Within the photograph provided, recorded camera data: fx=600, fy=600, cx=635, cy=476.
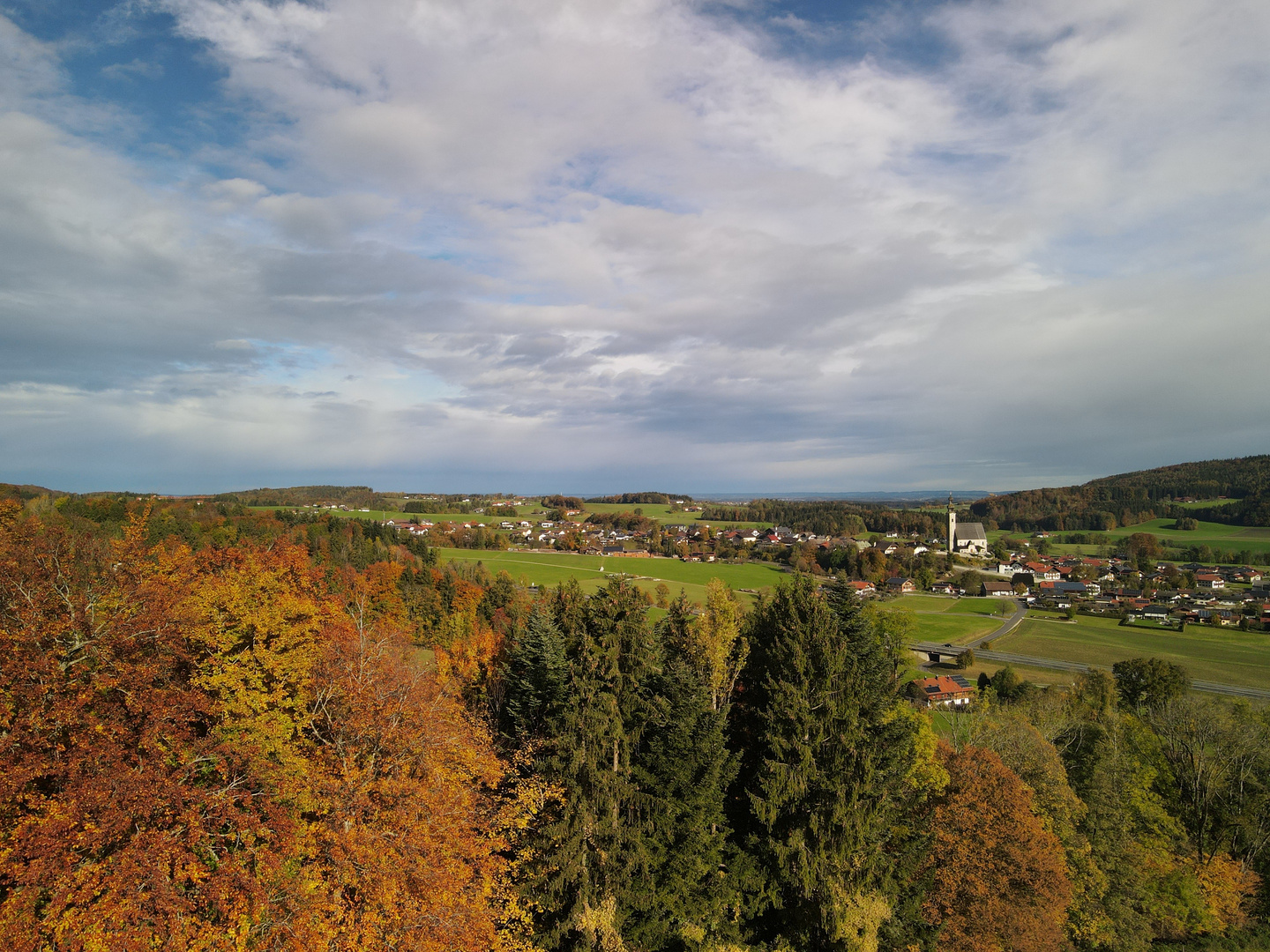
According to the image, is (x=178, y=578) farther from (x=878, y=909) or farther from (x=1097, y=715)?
(x=1097, y=715)

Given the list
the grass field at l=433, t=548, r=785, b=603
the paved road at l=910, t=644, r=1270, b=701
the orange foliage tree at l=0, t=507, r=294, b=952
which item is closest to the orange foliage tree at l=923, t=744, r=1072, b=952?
the orange foliage tree at l=0, t=507, r=294, b=952

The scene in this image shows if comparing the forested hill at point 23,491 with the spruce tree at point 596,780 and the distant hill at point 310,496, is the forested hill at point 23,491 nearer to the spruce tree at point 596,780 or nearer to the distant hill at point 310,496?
→ the distant hill at point 310,496

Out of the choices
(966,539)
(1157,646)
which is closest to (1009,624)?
(1157,646)

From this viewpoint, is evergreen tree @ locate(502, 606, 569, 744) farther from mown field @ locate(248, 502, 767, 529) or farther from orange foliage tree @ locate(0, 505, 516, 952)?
mown field @ locate(248, 502, 767, 529)

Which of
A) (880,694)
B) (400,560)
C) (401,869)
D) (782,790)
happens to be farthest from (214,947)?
(400,560)

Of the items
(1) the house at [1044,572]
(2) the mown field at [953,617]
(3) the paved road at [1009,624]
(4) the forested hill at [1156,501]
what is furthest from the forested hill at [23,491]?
(4) the forested hill at [1156,501]

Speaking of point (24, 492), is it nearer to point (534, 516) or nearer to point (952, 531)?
point (534, 516)
